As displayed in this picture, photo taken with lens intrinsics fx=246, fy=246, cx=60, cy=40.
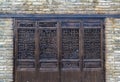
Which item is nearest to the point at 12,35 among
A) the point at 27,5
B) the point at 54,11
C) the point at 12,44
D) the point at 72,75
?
the point at 12,44

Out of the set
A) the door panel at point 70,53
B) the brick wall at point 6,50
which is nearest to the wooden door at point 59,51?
the door panel at point 70,53

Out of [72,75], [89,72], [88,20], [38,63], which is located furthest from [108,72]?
[38,63]

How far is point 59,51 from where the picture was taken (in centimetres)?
569

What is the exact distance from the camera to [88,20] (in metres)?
5.71

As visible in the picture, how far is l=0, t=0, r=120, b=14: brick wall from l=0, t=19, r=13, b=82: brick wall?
0.37 m

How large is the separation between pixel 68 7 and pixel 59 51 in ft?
3.39

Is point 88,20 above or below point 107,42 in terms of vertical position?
above

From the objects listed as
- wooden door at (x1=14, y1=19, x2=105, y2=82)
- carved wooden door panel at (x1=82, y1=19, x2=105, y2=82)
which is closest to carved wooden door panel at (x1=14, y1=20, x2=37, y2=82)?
wooden door at (x1=14, y1=19, x2=105, y2=82)

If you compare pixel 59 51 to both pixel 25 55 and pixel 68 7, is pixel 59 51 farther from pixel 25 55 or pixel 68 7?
pixel 68 7

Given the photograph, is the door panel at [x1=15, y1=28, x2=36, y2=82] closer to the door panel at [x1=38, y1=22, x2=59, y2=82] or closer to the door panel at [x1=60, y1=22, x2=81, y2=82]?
the door panel at [x1=38, y1=22, x2=59, y2=82]

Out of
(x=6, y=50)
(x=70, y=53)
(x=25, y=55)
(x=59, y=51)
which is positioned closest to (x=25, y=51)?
(x=25, y=55)

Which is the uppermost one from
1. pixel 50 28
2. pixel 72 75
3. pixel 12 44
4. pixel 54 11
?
pixel 54 11

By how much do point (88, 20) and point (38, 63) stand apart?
5.02ft

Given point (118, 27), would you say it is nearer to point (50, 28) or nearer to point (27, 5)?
point (50, 28)
